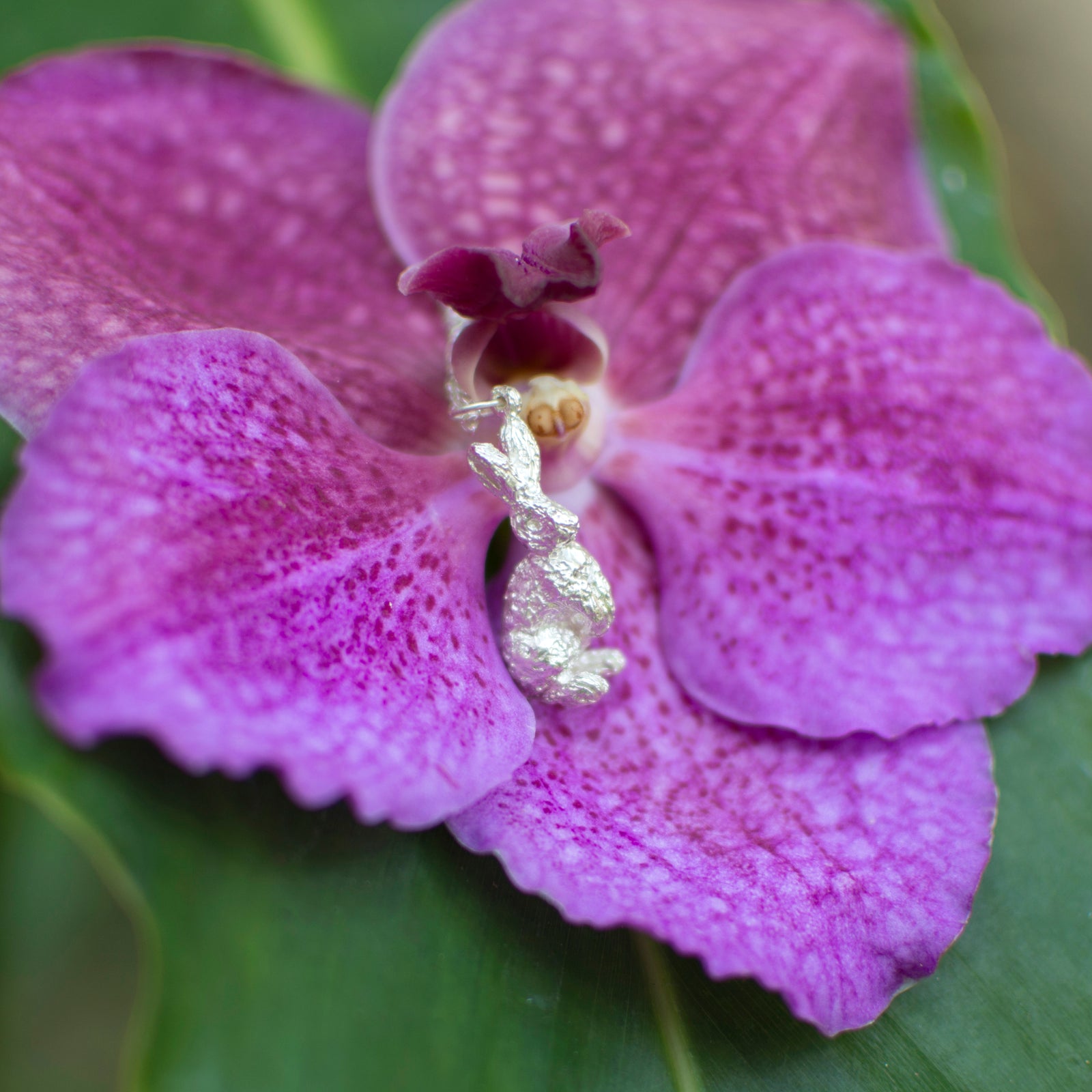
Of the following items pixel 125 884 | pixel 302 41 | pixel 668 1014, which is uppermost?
pixel 302 41

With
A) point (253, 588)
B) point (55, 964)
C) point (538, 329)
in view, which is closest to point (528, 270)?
point (538, 329)

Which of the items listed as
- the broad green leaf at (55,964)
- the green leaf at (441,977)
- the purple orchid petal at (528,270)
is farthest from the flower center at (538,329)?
the broad green leaf at (55,964)

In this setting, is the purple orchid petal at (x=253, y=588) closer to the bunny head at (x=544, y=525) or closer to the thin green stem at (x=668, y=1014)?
the bunny head at (x=544, y=525)

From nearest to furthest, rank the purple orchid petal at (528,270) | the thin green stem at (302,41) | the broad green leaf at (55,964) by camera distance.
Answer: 1. the purple orchid petal at (528,270)
2. the thin green stem at (302,41)
3. the broad green leaf at (55,964)

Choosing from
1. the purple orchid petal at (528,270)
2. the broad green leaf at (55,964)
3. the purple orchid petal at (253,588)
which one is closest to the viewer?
the purple orchid petal at (253,588)

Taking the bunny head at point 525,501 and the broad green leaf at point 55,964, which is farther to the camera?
the broad green leaf at point 55,964

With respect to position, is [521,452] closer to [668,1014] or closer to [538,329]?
[538,329]

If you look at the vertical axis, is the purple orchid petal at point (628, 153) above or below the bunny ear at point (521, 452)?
above

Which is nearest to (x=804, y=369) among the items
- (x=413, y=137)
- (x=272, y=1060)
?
(x=413, y=137)
